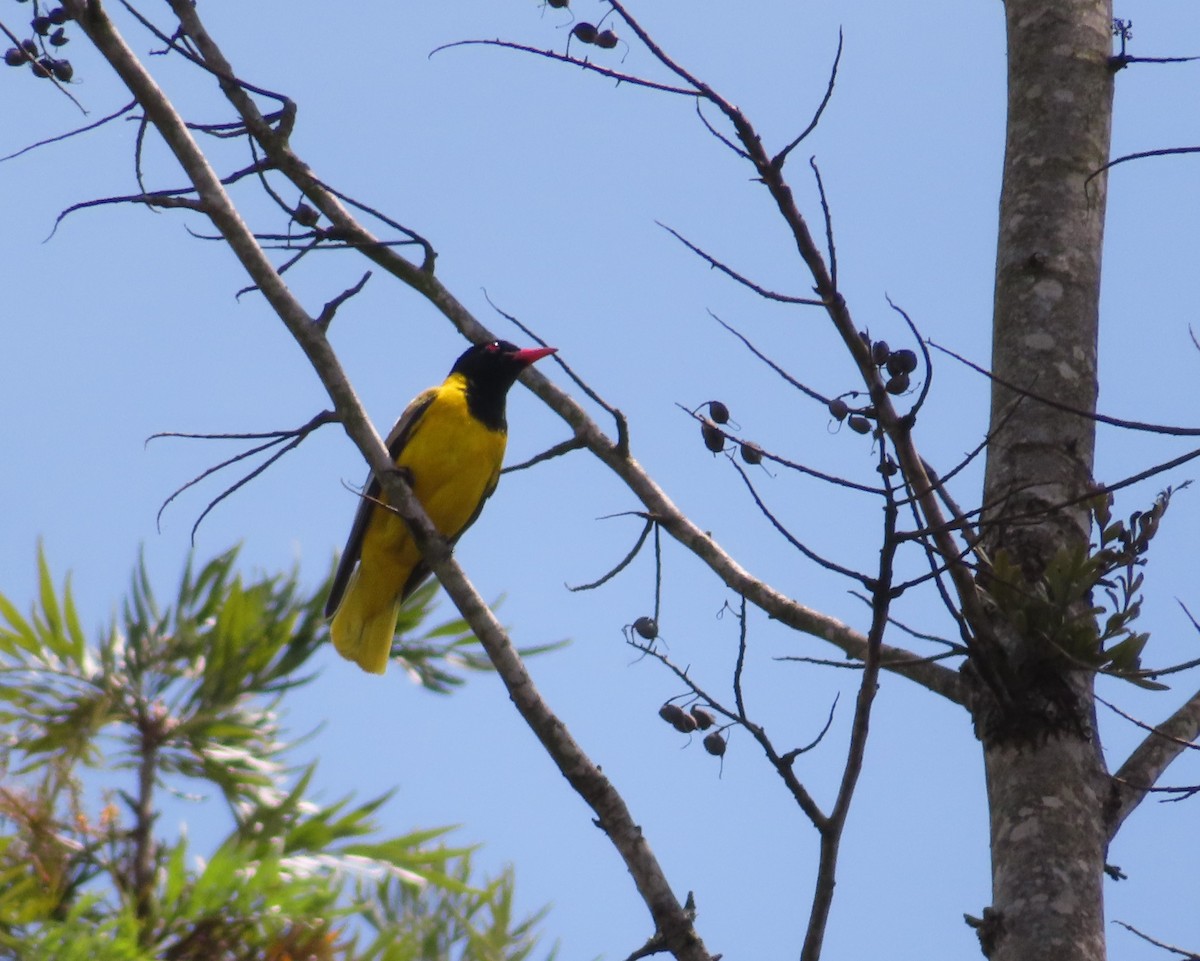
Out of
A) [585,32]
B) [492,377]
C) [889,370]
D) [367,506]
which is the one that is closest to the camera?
[889,370]

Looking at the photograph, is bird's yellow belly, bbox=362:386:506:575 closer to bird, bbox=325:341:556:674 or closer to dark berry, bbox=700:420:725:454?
bird, bbox=325:341:556:674

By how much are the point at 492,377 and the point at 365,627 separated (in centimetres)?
108

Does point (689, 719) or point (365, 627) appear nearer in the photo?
point (689, 719)

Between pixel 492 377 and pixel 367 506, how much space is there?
2.73 feet

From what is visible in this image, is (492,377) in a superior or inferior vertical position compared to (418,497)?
superior

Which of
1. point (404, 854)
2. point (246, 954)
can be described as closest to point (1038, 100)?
point (404, 854)

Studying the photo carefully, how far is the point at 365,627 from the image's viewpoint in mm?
5281

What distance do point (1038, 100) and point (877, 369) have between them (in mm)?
1716

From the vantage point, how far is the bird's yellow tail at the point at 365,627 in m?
5.20

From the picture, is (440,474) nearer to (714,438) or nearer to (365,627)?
(365,627)

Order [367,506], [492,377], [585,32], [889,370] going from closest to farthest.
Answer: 1. [889,370]
2. [585,32]
3. [367,506]
4. [492,377]

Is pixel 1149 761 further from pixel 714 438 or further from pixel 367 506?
pixel 367 506

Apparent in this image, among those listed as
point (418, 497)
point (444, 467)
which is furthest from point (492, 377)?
point (418, 497)

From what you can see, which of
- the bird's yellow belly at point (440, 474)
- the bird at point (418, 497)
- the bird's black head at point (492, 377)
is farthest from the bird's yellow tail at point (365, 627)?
the bird's black head at point (492, 377)
